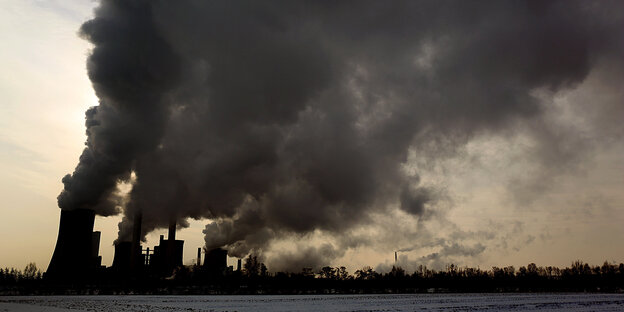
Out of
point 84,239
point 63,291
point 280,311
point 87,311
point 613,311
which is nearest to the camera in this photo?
point 613,311

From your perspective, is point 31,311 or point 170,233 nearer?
point 31,311

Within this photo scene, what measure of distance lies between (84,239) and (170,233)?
97.6 feet

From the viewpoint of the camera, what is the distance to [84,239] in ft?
534

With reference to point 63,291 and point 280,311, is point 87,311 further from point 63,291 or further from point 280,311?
point 63,291

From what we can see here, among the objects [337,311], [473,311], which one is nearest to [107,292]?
[337,311]

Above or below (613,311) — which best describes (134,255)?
above

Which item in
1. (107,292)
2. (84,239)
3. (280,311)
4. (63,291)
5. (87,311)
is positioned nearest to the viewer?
(87,311)

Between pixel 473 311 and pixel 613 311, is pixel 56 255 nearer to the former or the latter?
pixel 473 311

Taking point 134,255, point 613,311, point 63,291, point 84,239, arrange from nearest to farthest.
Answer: point 613,311 < point 84,239 < point 63,291 < point 134,255

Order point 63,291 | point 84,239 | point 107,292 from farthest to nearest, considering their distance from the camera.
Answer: point 107,292 → point 63,291 → point 84,239

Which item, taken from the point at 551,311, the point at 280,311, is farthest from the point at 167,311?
the point at 551,311

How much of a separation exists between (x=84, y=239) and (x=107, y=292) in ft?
149

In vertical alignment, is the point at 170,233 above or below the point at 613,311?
above

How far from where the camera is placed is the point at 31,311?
77.5 metres
